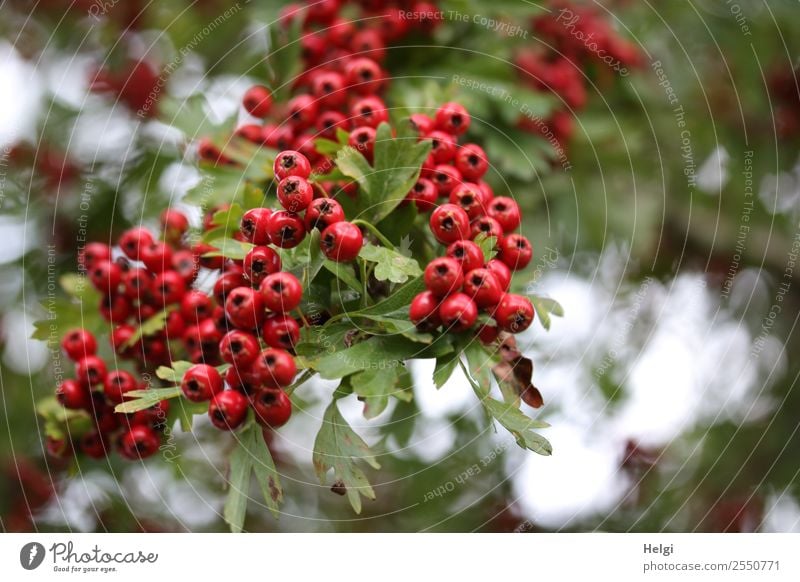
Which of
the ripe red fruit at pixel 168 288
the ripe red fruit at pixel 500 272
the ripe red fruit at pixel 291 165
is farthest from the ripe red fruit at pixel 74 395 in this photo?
the ripe red fruit at pixel 500 272

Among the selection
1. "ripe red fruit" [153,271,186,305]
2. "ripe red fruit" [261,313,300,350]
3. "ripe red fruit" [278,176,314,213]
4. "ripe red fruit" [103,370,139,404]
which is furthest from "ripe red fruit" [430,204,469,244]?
"ripe red fruit" [103,370,139,404]

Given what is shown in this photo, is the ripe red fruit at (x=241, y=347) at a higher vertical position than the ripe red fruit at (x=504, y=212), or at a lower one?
lower

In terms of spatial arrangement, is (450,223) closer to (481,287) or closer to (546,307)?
(481,287)

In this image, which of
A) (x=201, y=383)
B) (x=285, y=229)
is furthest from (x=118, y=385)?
(x=285, y=229)

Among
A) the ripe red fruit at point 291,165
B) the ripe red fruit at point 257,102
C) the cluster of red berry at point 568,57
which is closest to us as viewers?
the ripe red fruit at point 291,165

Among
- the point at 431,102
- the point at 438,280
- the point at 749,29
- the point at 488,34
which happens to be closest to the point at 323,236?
the point at 438,280

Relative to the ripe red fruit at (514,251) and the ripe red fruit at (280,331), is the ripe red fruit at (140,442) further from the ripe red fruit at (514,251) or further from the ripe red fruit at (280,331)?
the ripe red fruit at (514,251)

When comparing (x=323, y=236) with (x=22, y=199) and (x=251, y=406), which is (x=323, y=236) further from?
(x=22, y=199)

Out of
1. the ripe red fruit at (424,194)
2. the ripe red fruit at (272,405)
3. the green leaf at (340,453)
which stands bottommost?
the green leaf at (340,453)

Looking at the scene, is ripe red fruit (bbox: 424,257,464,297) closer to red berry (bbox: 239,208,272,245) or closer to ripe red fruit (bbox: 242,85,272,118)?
red berry (bbox: 239,208,272,245)
